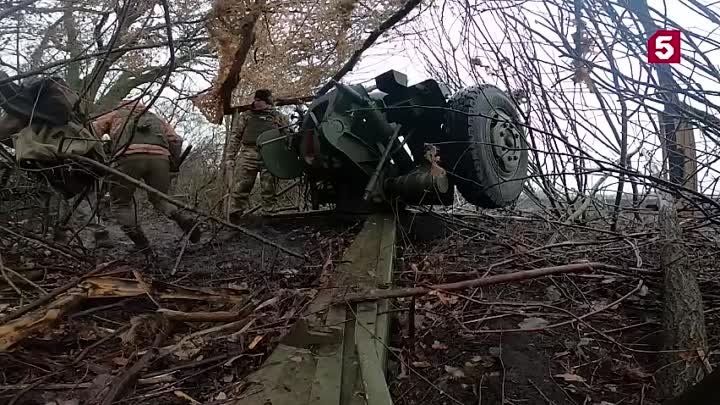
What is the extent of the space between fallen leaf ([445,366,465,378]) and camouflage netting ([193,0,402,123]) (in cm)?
383

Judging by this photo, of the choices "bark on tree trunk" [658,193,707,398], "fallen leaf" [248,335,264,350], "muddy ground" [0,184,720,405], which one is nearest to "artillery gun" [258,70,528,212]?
"muddy ground" [0,184,720,405]

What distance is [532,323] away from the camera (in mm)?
2457

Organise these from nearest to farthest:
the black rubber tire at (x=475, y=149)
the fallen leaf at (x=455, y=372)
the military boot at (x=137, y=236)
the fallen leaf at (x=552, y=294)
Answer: the fallen leaf at (x=455, y=372), the fallen leaf at (x=552, y=294), the black rubber tire at (x=475, y=149), the military boot at (x=137, y=236)

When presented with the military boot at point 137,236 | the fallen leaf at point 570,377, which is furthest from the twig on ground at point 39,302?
the military boot at point 137,236

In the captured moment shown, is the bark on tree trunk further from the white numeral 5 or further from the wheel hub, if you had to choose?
the wheel hub

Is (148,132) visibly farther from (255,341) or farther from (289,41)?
(255,341)

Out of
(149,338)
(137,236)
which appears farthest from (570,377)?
(137,236)

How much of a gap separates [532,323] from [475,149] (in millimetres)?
1840

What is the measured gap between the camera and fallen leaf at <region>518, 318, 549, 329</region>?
2.43 meters

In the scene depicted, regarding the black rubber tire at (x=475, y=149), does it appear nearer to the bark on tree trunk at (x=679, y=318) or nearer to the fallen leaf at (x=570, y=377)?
the bark on tree trunk at (x=679, y=318)

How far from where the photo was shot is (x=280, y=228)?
511 centimetres

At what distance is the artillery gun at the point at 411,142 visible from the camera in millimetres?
4109

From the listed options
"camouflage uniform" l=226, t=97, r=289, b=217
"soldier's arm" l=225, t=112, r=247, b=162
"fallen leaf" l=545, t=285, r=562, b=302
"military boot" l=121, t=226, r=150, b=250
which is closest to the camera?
"fallen leaf" l=545, t=285, r=562, b=302

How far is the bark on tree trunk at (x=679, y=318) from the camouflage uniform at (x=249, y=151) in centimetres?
406
